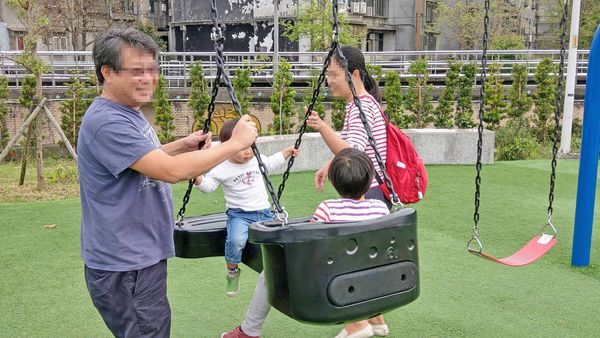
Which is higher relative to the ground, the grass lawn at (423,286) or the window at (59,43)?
the window at (59,43)

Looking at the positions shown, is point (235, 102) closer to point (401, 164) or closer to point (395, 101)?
point (401, 164)

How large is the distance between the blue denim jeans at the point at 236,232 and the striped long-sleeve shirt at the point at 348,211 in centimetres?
85

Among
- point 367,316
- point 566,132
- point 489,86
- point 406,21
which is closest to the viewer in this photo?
point 367,316

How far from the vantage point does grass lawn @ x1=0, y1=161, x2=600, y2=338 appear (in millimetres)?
3576

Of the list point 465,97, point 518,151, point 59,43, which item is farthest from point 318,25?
point 59,43

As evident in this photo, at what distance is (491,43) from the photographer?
91.0ft

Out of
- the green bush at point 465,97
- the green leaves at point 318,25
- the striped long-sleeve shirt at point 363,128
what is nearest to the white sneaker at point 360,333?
the striped long-sleeve shirt at point 363,128

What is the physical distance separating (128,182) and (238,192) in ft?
4.19

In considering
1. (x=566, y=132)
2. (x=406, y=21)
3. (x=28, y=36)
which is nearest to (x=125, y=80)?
(x=28, y=36)

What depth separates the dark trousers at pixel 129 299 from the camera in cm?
214

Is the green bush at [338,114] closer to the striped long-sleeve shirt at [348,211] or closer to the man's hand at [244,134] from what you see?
the striped long-sleeve shirt at [348,211]

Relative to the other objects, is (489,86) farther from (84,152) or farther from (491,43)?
(491,43)

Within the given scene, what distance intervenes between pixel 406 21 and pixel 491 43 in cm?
624

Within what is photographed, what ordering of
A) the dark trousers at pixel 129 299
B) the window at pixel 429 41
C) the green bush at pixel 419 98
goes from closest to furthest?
the dark trousers at pixel 129 299 < the green bush at pixel 419 98 < the window at pixel 429 41
